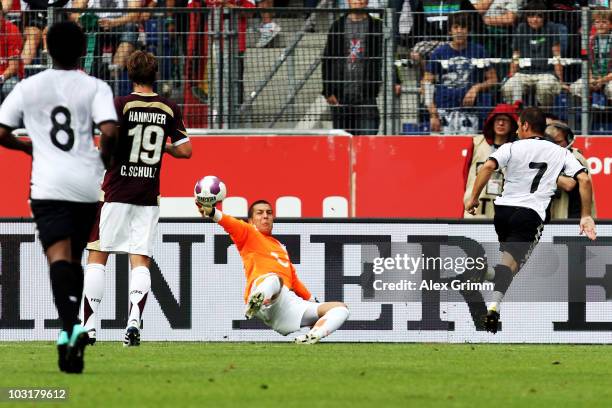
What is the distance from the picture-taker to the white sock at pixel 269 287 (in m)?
11.6

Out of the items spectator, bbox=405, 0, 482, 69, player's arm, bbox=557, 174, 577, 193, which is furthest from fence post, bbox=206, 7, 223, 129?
player's arm, bbox=557, 174, 577, 193

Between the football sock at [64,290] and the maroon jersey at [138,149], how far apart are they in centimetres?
294

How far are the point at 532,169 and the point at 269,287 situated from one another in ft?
9.49

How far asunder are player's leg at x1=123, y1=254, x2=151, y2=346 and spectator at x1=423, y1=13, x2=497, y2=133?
664cm

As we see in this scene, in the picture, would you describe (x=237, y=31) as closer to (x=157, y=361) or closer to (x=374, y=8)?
(x=374, y=8)

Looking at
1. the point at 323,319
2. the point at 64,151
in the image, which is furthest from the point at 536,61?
the point at 64,151

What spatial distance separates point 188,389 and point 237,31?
9.81m

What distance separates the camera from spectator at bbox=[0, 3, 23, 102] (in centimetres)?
1766

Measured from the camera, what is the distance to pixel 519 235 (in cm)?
1311

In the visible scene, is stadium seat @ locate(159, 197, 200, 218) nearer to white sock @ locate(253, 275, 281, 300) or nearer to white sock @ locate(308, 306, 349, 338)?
white sock @ locate(253, 275, 281, 300)

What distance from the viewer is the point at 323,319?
38.4 ft

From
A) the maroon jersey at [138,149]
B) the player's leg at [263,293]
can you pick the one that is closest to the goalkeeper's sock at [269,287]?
the player's leg at [263,293]

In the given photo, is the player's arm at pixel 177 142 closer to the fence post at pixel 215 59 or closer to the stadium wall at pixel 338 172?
the stadium wall at pixel 338 172

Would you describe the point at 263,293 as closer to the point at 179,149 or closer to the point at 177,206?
the point at 179,149
